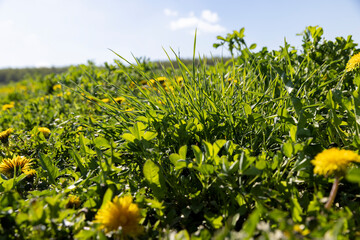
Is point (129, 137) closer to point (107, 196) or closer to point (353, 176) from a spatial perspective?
point (107, 196)

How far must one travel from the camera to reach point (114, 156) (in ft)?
4.69

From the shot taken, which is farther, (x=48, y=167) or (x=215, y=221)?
(x=48, y=167)

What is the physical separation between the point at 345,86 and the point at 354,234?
142 cm

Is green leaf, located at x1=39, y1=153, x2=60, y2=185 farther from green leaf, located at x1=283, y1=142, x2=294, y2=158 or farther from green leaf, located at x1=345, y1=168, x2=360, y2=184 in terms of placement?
green leaf, located at x1=345, y1=168, x2=360, y2=184

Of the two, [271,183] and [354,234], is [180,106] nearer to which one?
[271,183]

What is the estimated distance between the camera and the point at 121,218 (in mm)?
1044

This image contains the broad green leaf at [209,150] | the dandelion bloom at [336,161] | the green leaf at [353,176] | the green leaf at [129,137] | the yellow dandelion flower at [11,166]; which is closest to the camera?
the green leaf at [353,176]

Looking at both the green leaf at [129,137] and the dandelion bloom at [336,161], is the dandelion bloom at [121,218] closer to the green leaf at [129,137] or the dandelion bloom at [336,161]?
the green leaf at [129,137]

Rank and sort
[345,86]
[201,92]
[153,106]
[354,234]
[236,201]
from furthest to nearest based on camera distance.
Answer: [345,86], [201,92], [153,106], [236,201], [354,234]

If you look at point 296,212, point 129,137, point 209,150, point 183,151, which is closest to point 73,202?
point 129,137

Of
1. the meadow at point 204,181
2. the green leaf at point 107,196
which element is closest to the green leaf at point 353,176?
the meadow at point 204,181

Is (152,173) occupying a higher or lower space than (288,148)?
lower

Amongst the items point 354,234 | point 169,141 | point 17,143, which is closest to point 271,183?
point 354,234

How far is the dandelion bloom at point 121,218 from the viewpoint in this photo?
1049 millimetres
